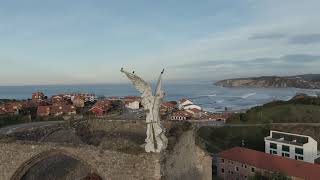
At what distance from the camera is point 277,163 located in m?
24.7

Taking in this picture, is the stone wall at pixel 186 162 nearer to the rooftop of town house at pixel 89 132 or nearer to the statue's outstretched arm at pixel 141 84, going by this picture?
the rooftop of town house at pixel 89 132

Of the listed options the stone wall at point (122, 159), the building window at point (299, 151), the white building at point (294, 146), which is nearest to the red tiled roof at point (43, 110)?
the white building at point (294, 146)

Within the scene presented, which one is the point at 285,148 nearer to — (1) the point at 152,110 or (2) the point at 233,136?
(2) the point at 233,136

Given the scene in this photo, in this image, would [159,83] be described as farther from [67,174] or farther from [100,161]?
[67,174]

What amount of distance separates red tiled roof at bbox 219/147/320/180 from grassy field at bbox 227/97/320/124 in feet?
64.8

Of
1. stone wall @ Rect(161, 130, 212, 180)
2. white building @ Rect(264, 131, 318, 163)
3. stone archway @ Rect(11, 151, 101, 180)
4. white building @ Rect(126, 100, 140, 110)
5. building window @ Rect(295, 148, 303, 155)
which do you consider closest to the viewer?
stone wall @ Rect(161, 130, 212, 180)

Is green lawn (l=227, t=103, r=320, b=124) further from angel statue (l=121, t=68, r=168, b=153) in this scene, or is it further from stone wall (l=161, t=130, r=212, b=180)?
angel statue (l=121, t=68, r=168, b=153)

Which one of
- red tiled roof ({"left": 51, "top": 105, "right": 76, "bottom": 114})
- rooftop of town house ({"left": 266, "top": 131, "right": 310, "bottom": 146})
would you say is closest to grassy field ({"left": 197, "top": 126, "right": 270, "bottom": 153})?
rooftop of town house ({"left": 266, "top": 131, "right": 310, "bottom": 146})

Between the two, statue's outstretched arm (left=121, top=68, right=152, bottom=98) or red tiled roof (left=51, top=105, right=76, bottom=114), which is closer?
statue's outstretched arm (left=121, top=68, right=152, bottom=98)

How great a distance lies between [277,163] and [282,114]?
997 inches

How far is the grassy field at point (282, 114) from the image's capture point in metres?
46.6

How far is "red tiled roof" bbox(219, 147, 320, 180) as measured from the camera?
891 inches

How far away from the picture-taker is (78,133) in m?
A: 15.8

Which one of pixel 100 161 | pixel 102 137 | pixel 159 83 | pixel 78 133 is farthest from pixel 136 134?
pixel 159 83
